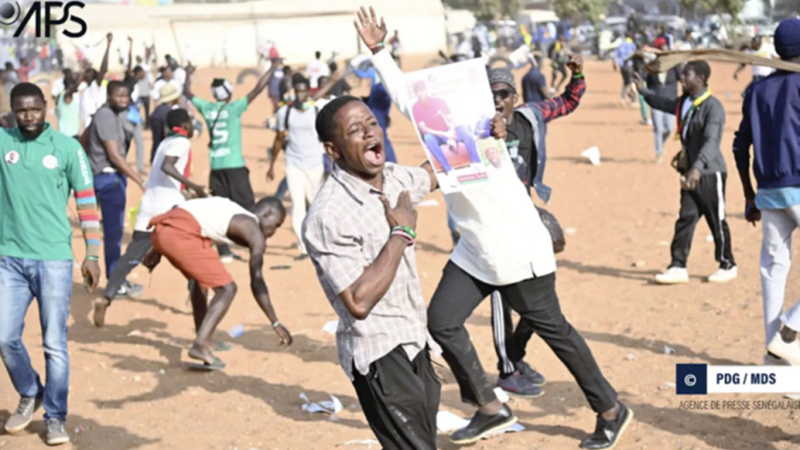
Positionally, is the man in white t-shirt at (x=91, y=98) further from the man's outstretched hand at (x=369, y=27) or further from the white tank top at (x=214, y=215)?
the man's outstretched hand at (x=369, y=27)

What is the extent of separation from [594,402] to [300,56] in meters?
52.2

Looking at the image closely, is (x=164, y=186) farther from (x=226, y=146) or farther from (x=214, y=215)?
(x=214, y=215)

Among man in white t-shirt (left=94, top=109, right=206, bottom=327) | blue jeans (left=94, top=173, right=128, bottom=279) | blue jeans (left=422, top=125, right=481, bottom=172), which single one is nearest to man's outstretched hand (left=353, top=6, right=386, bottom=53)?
blue jeans (left=422, top=125, right=481, bottom=172)

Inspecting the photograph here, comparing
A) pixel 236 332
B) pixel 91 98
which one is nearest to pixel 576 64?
pixel 236 332

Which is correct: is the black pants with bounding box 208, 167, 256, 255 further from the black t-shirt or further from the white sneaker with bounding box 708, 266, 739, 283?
the black t-shirt

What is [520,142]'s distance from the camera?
20.1 ft

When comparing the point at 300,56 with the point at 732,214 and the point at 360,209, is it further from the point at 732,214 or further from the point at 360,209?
the point at 360,209

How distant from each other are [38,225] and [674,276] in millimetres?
5857

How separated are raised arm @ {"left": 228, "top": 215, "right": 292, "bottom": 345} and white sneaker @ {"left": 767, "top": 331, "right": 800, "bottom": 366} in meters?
2.96

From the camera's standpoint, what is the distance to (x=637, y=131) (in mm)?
21641

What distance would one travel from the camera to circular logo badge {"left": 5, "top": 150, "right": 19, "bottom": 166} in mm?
5999

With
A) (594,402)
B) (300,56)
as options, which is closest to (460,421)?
(594,402)

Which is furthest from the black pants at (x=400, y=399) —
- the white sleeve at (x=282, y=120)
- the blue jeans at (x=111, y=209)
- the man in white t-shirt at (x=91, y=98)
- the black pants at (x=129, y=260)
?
the man in white t-shirt at (x=91, y=98)

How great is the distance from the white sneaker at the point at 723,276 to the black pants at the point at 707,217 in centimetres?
4
